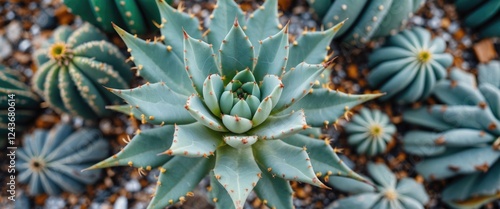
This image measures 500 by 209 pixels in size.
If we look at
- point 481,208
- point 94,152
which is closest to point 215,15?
point 94,152

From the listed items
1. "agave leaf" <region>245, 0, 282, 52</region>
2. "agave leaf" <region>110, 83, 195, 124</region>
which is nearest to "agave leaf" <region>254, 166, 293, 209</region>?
"agave leaf" <region>110, 83, 195, 124</region>

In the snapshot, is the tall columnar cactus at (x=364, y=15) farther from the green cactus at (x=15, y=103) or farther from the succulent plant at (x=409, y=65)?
the green cactus at (x=15, y=103)

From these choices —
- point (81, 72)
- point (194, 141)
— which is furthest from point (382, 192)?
point (81, 72)

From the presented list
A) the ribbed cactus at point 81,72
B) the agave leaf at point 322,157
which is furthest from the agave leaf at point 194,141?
the ribbed cactus at point 81,72

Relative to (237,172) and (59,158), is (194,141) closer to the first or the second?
(237,172)

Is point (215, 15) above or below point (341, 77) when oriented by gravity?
below

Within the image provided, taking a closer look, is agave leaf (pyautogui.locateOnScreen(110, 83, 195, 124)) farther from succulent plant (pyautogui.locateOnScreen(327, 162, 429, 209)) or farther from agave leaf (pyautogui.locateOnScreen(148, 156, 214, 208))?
succulent plant (pyautogui.locateOnScreen(327, 162, 429, 209))

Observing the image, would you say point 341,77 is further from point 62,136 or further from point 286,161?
point 62,136
